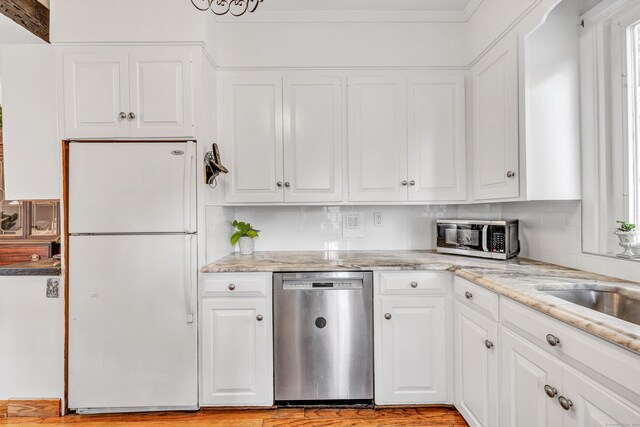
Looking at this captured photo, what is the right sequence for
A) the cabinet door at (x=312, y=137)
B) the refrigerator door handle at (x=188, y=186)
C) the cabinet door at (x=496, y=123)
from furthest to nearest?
the cabinet door at (x=312, y=137) → the refrigerator door handle at (x=188, y=186) → the cabinet door at (x=496, y=123)

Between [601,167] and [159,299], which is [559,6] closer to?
[601,167]

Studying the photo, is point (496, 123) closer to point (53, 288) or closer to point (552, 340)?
point (552, 340)

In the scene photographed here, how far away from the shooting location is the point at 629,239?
149cm

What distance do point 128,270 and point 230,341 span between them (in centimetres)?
74

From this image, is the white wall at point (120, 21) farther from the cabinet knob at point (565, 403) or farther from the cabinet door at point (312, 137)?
the cabinet knob at point (565, 403)

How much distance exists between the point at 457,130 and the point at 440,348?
148 centimetres

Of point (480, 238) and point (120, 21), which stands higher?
point (120, 21)

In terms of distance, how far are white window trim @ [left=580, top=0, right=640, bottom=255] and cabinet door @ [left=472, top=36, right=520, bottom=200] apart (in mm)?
328

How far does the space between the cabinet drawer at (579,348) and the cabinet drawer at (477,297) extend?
10 cm

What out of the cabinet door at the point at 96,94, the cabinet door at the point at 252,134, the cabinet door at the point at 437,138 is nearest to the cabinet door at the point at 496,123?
the cabinet door at the point at 437,138

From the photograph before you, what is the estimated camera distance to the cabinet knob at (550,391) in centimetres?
113

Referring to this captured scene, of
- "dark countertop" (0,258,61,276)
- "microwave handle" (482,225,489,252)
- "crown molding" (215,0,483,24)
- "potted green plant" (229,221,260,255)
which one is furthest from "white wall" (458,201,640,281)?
"dark countertop" (0,258,61,276)

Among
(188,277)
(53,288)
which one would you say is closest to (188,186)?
(188,277)

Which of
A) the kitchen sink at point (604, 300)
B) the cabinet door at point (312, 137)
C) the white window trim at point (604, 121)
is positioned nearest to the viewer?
the kitchen sink at point (604, 300)
